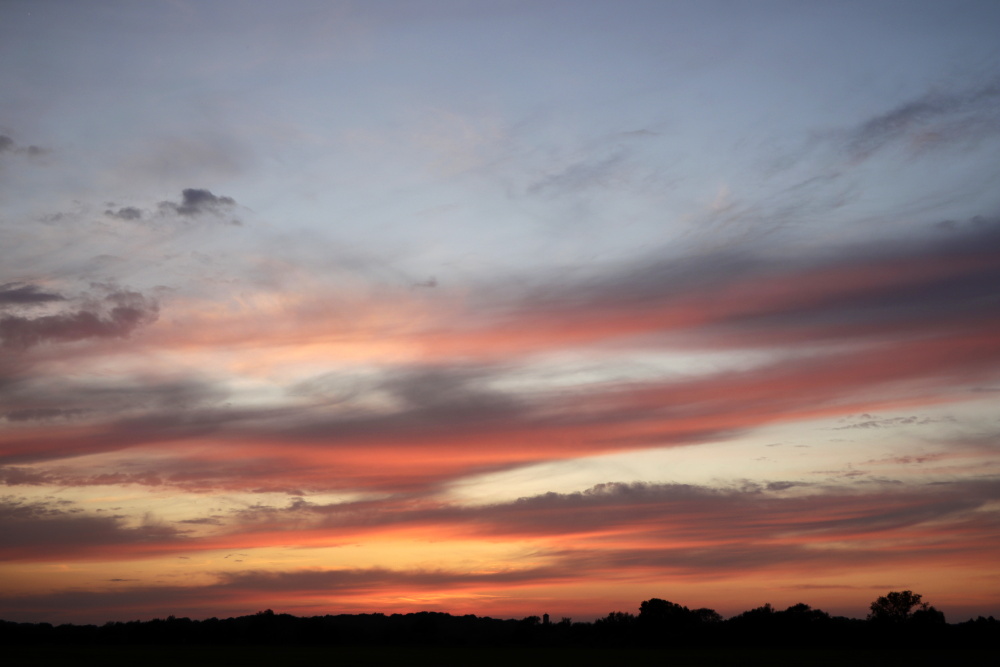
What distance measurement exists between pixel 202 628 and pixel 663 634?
322 feet

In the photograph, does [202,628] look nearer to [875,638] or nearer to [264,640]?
[264,640]

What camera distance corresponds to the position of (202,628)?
607 feet

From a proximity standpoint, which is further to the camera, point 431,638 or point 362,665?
point 431,638

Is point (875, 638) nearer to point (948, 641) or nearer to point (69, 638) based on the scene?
point (948, 641)

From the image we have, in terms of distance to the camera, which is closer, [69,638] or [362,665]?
[362,665]

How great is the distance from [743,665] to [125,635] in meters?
152

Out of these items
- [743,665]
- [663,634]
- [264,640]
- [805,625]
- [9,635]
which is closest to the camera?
[743,665]

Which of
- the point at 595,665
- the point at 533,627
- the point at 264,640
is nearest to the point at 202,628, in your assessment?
the point at 264,640

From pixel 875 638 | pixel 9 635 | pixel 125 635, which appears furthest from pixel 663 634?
pixel 9 635

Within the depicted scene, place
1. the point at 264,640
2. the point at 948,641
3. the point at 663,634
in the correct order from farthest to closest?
the point at 264,640 < the point at 663,634 < the point at 948,641

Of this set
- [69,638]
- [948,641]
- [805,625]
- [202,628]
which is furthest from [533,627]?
[69,638]

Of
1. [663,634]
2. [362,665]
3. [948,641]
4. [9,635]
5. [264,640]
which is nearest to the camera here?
[362,665]

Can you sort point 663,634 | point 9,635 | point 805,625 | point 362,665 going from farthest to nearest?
point 9,635
point 663,634
point 805,625
point 362,665

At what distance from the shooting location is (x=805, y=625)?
→ 5502 inches
